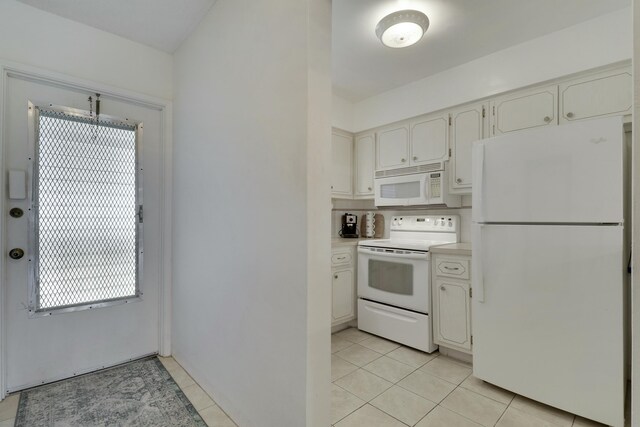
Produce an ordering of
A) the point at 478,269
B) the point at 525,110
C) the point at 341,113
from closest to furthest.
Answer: the point at 478,269 < the point at 525,110 < the point at 341,113

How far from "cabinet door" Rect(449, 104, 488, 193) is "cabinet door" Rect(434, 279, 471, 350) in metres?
0.91

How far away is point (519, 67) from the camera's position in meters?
2.35

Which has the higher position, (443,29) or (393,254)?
(443,29)

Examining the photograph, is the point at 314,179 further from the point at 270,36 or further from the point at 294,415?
the point at 294,415

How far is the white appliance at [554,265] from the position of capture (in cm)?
159

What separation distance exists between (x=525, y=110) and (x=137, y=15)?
9.79 ft

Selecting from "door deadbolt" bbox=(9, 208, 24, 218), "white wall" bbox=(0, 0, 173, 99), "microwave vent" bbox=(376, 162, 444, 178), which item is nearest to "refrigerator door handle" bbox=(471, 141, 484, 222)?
"microwave vent" bbox=(376, 162, 444, 178)

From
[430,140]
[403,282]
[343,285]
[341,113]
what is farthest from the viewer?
[341,113]

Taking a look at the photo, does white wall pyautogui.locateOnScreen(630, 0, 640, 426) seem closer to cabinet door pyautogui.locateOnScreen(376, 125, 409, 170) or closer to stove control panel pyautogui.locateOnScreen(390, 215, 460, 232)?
stove control panel pyautogui.locateOnScreen(390, 215, 460, 232)

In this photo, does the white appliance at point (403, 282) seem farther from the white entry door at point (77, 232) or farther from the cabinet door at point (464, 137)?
the white entry door at point (77, 232)

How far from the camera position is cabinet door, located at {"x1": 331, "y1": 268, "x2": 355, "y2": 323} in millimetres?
2963

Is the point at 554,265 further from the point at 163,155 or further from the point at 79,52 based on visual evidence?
the point at 79,52

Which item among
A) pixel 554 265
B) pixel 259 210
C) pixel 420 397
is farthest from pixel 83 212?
pixel 554 265

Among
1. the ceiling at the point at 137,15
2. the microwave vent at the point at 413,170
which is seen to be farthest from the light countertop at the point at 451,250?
the ceiling at the point at 137,15
